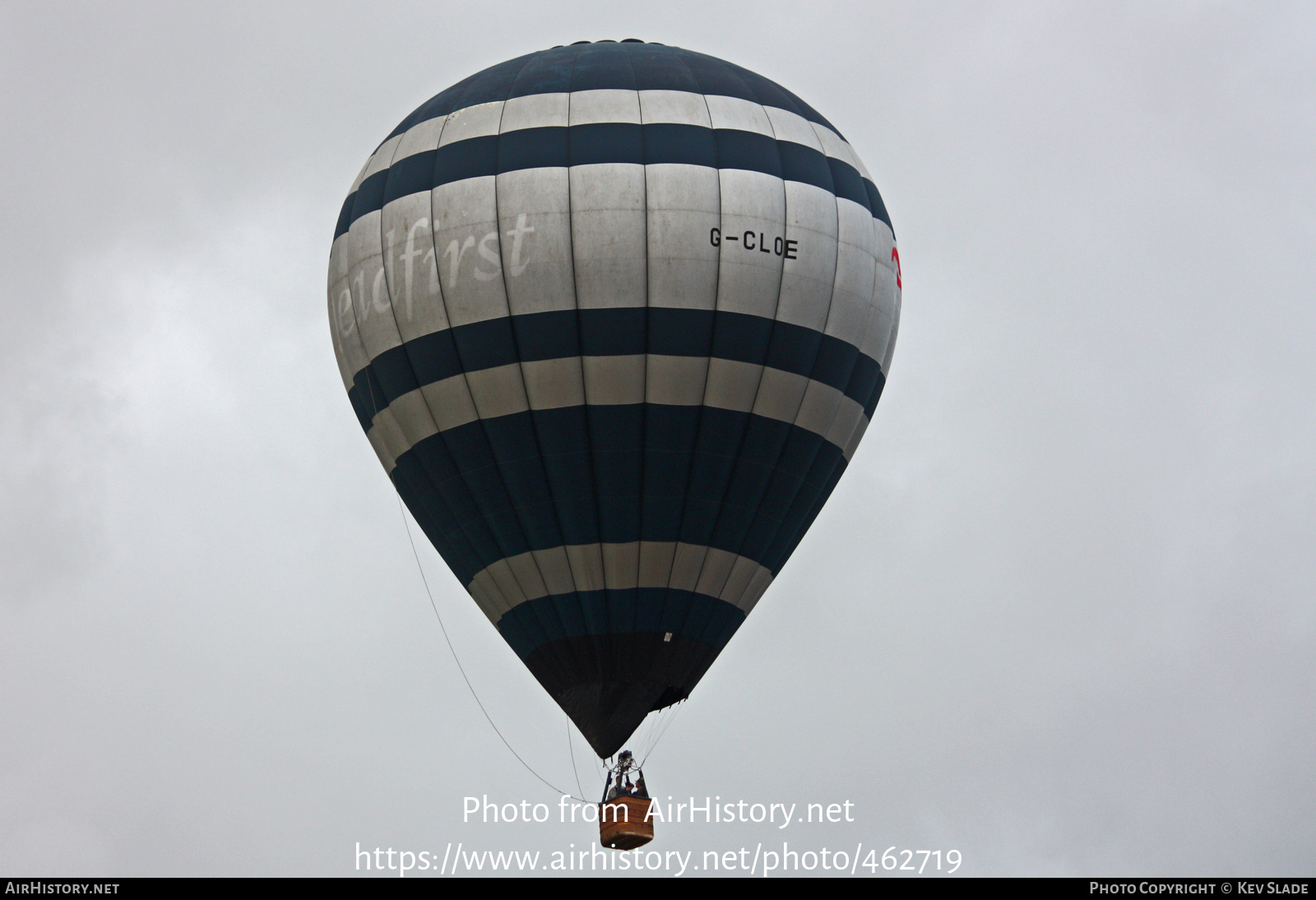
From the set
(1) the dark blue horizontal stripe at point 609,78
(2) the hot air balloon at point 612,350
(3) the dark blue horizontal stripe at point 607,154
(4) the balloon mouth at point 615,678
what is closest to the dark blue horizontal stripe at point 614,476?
(2) the hot air balloon at point 612,350

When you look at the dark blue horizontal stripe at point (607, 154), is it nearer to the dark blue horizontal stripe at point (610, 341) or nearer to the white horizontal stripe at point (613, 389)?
the dark blue horizontal stripe at point (610, 341)

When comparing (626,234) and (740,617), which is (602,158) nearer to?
(626,234)

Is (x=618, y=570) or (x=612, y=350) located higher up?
(x=612, y=350)

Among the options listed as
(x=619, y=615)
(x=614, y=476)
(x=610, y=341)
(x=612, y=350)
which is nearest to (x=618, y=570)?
(x=619, y=615)

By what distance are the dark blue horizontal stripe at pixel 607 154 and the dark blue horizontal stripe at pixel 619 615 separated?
16.5 feet

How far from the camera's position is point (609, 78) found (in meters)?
27.2

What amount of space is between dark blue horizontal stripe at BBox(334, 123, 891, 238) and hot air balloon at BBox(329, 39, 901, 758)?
28 mm

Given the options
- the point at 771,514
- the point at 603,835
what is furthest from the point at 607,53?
the point at 603,835

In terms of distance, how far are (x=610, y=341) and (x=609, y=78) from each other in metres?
3.47

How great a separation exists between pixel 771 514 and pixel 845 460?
175 centimetres

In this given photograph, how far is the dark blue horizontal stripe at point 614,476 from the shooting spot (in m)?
26.2

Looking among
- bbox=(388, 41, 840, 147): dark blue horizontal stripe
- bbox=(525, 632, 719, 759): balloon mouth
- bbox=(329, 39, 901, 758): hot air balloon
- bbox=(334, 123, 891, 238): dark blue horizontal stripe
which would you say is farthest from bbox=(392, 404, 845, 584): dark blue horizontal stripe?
bbox=(388, 41, 840, 147): dark blue horizontal stripe

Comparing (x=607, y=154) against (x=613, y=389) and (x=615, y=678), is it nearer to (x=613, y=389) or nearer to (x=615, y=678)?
(x=613, y=389)

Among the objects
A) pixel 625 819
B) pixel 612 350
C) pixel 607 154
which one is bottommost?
pixel 625 819
